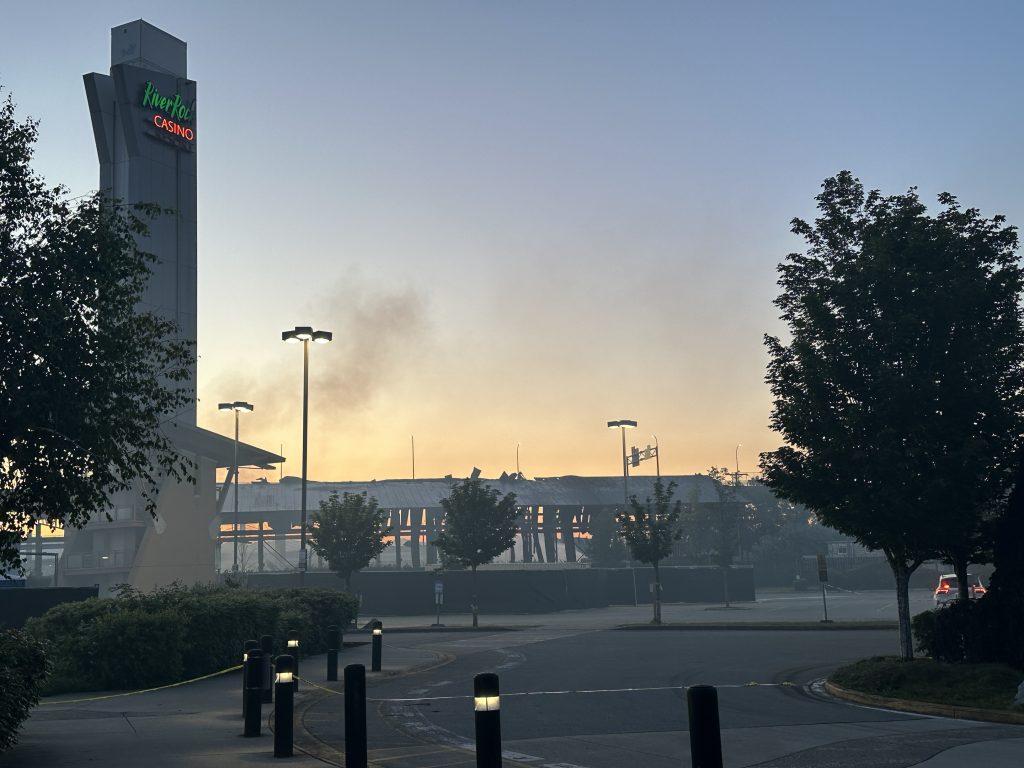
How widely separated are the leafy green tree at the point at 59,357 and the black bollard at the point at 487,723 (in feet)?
23.6

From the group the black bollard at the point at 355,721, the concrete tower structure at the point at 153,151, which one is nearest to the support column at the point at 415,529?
the concrete tower structure at the point at 153,151

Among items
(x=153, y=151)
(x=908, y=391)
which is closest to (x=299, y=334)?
(x=908, y=391)

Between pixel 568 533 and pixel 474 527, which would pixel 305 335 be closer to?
pixel 474 527

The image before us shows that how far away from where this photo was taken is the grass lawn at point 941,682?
16.0 metres

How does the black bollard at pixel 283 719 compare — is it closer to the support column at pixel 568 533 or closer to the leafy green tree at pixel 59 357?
the leafy green tree at pixel 59 357

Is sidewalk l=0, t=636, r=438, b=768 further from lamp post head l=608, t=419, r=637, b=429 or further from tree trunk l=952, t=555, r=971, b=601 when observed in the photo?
lamp post head l=608, t=419, r=637, b=429

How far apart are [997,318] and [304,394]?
26.8m

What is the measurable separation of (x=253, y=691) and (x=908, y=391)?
12563 millimetres

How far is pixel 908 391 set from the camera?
19344 mm

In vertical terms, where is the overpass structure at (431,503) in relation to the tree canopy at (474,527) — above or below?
above

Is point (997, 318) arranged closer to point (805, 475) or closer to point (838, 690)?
point (805, 475)

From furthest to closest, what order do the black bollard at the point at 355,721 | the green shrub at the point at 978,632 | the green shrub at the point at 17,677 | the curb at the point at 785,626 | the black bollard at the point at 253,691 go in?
the curb at the point at 785,626
the green shrub at the point at 978,632
the black bollard at the point at 253,691
the green shrub at the point at 17,677
the black bollard at the point at 355,721

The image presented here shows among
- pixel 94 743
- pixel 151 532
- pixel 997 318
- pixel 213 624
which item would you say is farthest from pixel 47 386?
pixel 151 532

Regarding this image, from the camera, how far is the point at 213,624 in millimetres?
23234
